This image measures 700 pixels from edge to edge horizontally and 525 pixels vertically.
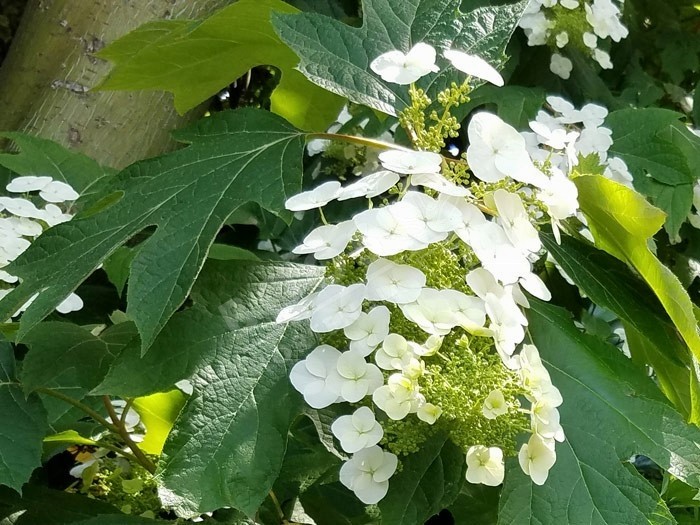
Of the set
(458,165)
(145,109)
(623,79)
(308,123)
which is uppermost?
(458,165)

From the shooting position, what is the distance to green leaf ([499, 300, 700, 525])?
21.9 inches

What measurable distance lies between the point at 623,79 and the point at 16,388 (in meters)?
1.42

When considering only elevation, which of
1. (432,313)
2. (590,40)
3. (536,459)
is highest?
(432,313)

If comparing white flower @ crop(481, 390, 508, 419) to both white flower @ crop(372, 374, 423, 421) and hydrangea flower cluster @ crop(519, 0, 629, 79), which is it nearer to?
white flower @ crop(372, 374, 423, 421)

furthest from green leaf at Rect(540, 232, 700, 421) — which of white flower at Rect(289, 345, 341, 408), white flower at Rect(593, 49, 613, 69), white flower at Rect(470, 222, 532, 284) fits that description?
white flower at Rect(593, 49, 613, 69)

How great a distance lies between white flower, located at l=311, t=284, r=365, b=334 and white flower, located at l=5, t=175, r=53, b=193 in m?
0.56

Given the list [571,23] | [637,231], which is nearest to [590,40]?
[571,23]

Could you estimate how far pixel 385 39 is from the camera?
29.3 inches

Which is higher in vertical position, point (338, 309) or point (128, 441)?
point (338, 309)

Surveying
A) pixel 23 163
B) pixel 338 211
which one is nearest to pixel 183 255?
pixel 23 163

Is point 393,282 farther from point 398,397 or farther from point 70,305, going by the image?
point 70,305

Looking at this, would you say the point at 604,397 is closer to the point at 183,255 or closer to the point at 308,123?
the point at 183,255

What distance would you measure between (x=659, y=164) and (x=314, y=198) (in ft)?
2.44

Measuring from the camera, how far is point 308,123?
0.96 meters
